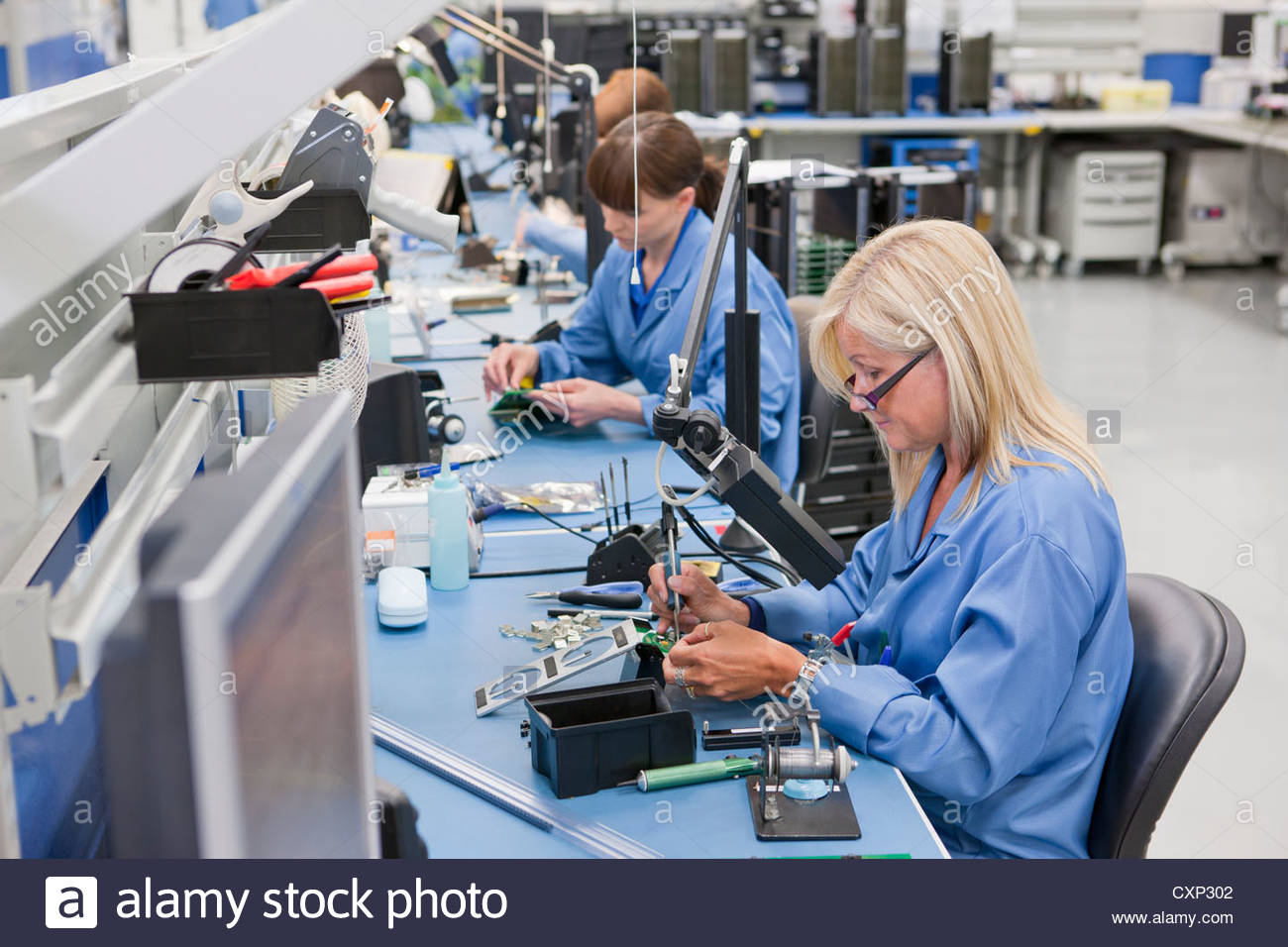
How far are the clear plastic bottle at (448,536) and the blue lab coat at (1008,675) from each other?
633 millimetres

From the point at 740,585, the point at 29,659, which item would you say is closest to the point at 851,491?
the point at 740,585

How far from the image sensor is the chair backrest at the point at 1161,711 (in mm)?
1296

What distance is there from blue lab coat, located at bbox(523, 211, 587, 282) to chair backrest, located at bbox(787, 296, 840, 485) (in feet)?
3.37

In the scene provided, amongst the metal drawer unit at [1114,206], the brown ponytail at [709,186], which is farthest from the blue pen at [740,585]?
the metal drawer unit at [1114,206]

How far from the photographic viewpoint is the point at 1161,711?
132 centimetres

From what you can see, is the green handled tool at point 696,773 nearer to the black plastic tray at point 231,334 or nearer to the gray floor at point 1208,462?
the black plastic tray at point 231,334

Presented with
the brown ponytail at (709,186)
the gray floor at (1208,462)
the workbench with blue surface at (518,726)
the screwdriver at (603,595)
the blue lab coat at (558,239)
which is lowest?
the gray floor at (1208,462)

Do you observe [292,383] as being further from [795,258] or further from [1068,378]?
[1068,378]

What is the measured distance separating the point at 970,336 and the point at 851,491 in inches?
67.9

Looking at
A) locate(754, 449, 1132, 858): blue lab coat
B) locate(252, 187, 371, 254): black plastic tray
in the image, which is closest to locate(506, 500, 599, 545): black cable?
locate(754, 449, 1132, 858): blue lab coat
